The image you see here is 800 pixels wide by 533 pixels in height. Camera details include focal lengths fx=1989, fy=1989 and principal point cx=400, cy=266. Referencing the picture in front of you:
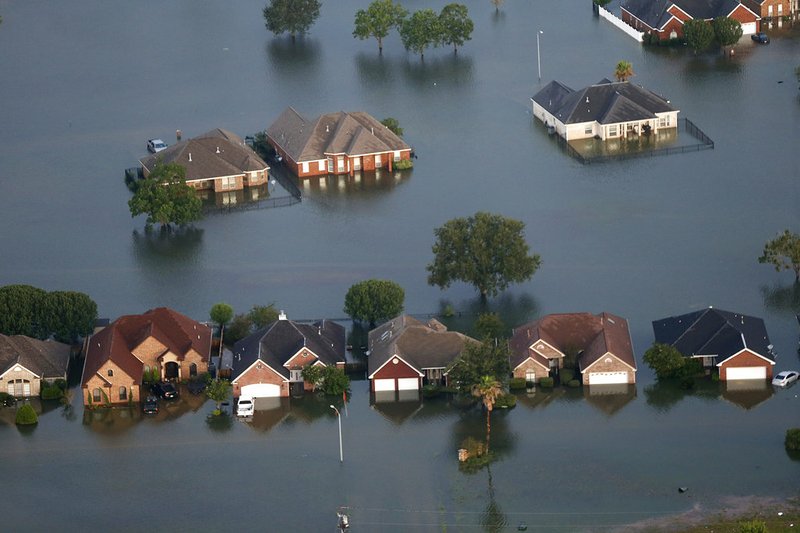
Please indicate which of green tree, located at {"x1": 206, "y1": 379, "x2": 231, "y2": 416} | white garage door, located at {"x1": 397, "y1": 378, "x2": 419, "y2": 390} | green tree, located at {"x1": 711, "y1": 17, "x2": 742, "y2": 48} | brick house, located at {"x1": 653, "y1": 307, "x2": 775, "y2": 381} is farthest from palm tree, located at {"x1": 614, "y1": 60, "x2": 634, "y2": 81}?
green tree, located at {"x1": 206, "y1": 379, "x2": 231, "y2": 416}

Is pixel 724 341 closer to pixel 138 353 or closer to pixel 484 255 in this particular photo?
pixel 484 255

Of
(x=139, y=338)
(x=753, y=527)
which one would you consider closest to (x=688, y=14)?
(x=139, y=338)

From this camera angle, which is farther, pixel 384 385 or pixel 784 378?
pixel 384 385

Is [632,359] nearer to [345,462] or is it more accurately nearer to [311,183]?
[345,462]

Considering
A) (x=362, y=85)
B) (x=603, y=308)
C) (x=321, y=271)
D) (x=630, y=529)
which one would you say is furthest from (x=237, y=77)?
(x=630, y=529)

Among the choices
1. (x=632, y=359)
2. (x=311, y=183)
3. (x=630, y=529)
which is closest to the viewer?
(x=630, y=529)

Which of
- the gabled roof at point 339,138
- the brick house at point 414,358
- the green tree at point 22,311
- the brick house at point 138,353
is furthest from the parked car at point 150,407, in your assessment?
the gabled roof at point 339,138
